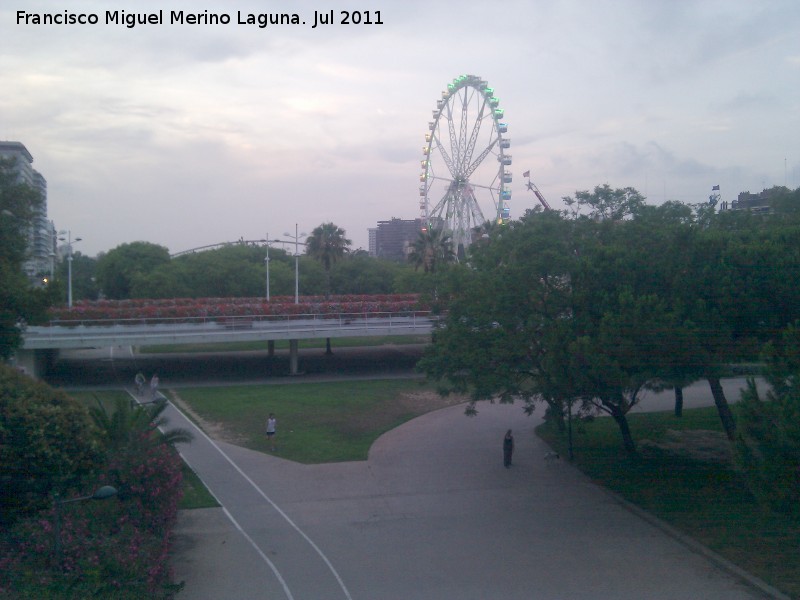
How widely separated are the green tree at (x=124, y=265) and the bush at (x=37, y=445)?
5561 centimetres

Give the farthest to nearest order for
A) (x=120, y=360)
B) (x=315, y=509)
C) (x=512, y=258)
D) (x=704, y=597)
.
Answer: (x=120, y=360) < (x=512, y=258) < (x=315, y=509) < (x=704, y=597)

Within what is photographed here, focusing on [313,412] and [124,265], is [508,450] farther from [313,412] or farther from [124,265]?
[124,265]

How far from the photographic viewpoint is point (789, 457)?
30.8 feet

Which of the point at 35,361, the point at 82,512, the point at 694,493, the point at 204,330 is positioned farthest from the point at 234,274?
the point at 82,512

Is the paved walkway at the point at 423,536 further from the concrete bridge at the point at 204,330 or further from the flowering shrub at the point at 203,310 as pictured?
the flowering shrub at the point at 203,310

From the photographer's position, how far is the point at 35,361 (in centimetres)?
3297

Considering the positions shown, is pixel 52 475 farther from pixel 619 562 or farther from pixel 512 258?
pixel 512 258

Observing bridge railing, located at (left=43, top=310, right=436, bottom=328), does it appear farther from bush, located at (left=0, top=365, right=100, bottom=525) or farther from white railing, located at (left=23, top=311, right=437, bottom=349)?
bush, located at (left=0, top=365, right=100, bottom=525)

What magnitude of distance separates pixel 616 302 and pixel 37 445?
37.0 ft

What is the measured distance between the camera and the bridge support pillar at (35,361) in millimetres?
31703

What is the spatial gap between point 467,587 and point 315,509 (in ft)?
18.9

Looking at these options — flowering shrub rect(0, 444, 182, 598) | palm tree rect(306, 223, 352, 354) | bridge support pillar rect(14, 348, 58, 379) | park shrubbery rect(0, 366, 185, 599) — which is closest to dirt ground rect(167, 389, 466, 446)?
bridge support pillar rect(14, 348, 58, 379)

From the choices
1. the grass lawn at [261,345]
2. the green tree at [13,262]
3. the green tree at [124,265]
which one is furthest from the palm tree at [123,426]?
the green tree at [124,265]

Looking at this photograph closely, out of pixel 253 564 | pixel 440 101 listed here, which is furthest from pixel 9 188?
pixel 440 101
